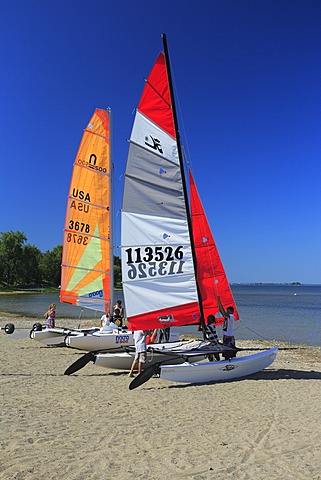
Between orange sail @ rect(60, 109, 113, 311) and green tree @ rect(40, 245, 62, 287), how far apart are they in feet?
219

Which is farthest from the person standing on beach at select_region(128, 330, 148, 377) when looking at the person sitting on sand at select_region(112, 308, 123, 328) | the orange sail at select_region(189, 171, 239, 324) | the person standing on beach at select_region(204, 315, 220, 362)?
the person sitting on sand at select_region(112, 308, 123, 328)

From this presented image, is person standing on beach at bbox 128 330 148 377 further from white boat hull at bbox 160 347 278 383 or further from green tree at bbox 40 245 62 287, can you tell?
green tree at bbox 40 245 62 287

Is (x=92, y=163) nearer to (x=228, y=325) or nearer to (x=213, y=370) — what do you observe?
(x=228, y=325)

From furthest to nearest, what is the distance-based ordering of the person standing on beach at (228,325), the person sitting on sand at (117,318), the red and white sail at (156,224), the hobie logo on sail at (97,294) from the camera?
the hobie logo on sail at (97,294) < the person sitting on sand at (117,318) < the person standing on beach at (228,325) < the red and white sail at (156,224)

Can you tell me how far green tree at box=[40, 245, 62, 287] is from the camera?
78188mm

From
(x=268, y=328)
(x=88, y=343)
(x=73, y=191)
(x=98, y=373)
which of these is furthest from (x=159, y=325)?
(x=268, y=328)

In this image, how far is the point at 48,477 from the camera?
3.93 metres

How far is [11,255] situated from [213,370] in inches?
2609

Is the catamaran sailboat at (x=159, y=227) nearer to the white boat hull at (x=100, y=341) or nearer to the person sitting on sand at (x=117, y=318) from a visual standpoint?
the white boat hull at (x=100, y=341)

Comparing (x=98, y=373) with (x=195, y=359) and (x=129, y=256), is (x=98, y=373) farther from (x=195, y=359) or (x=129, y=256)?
(x=129, y=256)

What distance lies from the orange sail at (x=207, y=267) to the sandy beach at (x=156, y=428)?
1.83 meters

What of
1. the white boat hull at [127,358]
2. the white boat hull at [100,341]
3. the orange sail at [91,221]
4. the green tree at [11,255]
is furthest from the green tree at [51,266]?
the white boat hull at [127,358]

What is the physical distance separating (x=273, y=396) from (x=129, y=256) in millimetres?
3943

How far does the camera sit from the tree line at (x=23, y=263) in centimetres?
6862
